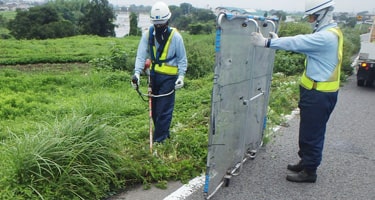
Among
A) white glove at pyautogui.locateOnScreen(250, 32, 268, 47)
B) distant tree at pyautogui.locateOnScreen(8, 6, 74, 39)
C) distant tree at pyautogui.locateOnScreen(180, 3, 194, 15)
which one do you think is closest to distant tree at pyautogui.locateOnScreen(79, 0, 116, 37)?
distant tree at pyautogui.locateOnScreen(8, 6, 74, 39)

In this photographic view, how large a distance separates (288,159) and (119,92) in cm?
456

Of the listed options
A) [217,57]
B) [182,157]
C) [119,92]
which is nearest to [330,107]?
[217,57]

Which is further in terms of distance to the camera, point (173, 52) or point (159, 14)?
point (173, 52)

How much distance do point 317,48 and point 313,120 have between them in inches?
31.2

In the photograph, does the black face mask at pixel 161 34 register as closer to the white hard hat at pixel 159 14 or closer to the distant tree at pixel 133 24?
the white hard hat at pixel 159 14

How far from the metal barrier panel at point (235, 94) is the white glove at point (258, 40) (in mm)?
57

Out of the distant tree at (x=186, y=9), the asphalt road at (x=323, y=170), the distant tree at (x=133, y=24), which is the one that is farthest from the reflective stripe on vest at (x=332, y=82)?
the distant tree at (x=186, y=9)

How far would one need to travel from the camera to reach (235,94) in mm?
3506

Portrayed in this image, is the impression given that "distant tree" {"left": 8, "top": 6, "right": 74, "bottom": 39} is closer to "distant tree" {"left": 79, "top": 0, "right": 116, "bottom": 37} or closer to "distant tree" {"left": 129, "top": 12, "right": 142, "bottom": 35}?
"distant tree" {"left": 79, "top": 0, "right": 116, "bottom": 37}

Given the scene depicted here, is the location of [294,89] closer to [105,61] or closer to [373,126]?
[373,126]

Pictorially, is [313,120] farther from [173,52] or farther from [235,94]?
[173,52]

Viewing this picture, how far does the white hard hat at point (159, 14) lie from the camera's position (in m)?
4.04

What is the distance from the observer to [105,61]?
10.9m

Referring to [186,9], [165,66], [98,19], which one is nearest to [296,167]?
[165,66]
